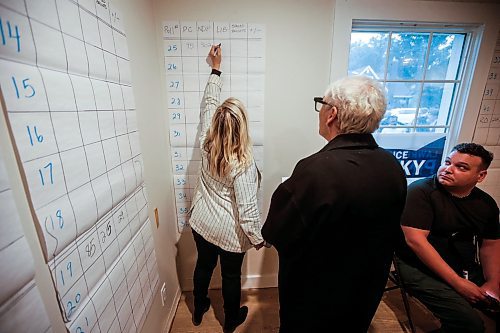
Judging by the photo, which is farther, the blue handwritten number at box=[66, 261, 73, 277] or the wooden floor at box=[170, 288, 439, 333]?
the wooden floor at box=[170, 288, 439, 333]

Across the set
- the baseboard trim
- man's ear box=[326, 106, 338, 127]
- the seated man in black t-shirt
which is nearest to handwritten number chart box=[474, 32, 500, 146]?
the seated man in black t-shirt

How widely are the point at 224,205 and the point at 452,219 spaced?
1278 millimetres

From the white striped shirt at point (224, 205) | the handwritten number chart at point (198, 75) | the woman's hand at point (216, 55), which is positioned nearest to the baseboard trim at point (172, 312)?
→ the white striped shirt at point (224, 205)

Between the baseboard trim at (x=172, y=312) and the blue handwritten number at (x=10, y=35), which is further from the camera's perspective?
the baseboard trim at (x=172, y=312)

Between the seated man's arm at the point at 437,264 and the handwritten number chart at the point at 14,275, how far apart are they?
1562 mm

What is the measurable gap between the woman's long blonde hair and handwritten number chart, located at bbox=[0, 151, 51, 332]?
0.76 metres

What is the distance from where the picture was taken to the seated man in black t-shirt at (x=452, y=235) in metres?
1.19

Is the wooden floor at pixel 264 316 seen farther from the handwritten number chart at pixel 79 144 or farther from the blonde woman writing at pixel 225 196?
the handwritten number chart at pixel 79 144

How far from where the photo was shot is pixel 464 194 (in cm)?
128

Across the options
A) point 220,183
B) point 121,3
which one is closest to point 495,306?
point 220,183

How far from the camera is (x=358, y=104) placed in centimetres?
76

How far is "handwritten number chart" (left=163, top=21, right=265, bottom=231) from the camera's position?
130 centimetres

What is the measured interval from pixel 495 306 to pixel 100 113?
1.98 meters

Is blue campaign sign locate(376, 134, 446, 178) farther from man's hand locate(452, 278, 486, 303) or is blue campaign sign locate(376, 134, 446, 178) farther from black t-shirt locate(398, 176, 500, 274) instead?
man's hand locate(452, 278, 486, 303)
